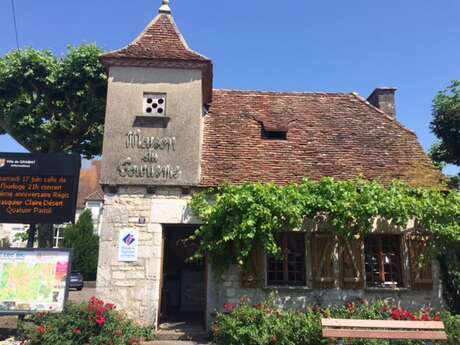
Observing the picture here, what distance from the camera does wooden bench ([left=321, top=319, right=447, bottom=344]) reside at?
19.3 ft

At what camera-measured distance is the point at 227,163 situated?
10320 millimetres

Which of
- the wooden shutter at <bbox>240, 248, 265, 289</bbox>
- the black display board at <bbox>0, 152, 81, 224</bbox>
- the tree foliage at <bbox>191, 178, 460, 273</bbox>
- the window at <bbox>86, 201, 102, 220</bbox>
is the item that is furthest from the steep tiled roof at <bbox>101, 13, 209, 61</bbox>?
the window at <bbox>86, 201, 102, 220</bbox>

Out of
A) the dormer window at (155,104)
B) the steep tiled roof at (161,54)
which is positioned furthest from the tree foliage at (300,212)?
the steep tiled roof at (161,54)

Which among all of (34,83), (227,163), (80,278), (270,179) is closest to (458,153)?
(270,179)

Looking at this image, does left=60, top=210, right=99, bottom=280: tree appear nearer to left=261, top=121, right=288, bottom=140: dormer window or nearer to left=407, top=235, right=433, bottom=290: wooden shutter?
left=261, top=121, right=288, bottom=140: dormer window

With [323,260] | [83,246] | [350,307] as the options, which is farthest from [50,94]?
[83,246]

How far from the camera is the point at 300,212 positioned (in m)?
8.61

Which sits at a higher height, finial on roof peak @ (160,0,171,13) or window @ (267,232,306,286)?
finial on roof peak @ (160,0,171,13)

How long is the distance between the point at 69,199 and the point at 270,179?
16.1 ft

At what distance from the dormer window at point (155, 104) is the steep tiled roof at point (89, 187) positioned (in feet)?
84.4

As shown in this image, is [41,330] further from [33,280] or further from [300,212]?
[300,212]

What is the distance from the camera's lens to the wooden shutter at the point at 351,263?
9406 mm

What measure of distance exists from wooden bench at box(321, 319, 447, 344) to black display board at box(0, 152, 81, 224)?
5.96m

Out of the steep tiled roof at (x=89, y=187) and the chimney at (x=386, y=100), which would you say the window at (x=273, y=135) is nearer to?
the chimney at (x=386, y=100)
